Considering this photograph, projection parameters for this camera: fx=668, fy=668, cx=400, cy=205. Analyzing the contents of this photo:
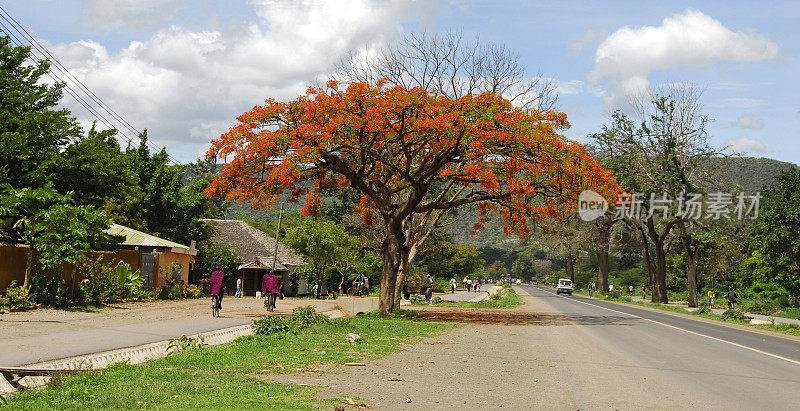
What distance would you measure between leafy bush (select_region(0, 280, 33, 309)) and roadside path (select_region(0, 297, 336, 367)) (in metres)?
0.54

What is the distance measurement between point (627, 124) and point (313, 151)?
29.4 meters

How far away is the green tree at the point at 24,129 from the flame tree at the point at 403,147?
644 centimetres

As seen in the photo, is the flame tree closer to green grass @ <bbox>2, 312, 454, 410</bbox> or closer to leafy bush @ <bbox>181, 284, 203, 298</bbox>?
green grass @ <bbox>2, 312, 454, 410</bbox>

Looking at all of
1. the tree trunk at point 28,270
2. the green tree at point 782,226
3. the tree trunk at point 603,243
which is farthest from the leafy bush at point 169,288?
the tree trunk at point 603,243

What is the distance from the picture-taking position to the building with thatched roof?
49000 millimetres

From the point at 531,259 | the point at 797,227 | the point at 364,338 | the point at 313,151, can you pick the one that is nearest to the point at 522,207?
the point at 313,151

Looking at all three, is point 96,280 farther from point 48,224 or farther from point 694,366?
point 694,366

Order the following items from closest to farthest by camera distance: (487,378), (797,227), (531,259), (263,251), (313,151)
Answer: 1. (487,378)
2. (313,151)
3. (797,227)
4. (263,251)
5. (531,259)

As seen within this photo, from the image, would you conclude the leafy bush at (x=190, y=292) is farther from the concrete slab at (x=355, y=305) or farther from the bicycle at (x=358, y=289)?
the concrete slab at (x=355, y=305)

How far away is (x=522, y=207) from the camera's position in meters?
23.1

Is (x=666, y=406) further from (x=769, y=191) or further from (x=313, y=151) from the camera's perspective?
(x=769, y=191)

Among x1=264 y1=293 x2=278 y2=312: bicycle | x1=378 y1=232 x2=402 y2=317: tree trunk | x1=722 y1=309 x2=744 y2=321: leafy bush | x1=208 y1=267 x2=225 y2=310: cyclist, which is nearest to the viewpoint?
x1=208 y1=267 x2=225 y2=310: cyclist

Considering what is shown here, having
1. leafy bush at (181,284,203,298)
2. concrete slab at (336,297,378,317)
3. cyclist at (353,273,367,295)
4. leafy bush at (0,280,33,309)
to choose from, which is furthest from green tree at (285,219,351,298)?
leafy bush at (0,280,33,309)

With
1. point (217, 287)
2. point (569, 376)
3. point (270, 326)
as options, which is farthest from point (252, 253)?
point (569, 376)
